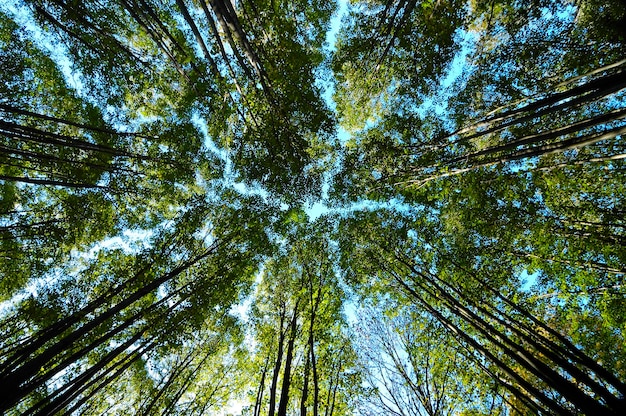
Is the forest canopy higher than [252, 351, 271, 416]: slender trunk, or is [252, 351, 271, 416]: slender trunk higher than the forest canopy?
the forest canopy

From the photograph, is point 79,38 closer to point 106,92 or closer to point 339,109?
point 106,92

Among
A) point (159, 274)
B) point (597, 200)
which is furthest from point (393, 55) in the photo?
point (159, 274)

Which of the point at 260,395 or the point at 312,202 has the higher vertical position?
the point at 312,202

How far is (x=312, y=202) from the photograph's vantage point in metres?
10.5

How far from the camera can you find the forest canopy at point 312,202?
7.27 metres

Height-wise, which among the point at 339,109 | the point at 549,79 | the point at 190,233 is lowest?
the point at 190,233

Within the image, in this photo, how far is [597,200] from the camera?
7539mm

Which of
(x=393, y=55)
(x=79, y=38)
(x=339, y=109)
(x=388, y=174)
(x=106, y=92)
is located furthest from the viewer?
(x=339, y=109)

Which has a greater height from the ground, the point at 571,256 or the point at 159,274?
the point at 571,256

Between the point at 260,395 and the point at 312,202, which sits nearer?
the point at 260,395

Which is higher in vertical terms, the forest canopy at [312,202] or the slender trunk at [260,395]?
the forest canopy at [312,202]

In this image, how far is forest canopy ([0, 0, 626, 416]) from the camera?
727cm

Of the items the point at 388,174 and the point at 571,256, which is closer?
the point at 571,256

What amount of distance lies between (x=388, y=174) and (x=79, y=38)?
10.2 m
